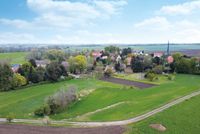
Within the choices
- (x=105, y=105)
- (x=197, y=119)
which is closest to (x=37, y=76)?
(x=105, y=105)

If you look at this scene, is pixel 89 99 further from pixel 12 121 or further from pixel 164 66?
pixel 164 66

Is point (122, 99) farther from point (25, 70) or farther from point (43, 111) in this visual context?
point (25, 70)

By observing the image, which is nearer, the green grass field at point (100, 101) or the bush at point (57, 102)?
the green grass field at point (100, 101)

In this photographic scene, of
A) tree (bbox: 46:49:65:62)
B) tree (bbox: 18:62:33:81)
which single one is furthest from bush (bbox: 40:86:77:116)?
tree (bbox: 46:49:65:62)

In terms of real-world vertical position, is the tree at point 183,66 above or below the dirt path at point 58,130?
above

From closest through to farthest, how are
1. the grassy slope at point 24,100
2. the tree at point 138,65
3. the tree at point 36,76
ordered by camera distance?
the grassy slope at point 24,100 < the tree at point 36,76 < the tree at point 138,65

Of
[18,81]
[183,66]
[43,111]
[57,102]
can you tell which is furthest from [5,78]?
[183,66]

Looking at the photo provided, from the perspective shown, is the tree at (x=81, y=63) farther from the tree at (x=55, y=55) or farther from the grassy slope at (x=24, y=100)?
the tree at (x=55, y=55)

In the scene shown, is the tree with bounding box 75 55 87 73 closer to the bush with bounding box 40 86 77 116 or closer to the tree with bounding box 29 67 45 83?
the tree with bounding box 29 67 45 83

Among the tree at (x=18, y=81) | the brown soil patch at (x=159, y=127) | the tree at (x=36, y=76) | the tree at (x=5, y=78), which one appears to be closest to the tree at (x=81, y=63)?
the tree at (x=36, y=76)

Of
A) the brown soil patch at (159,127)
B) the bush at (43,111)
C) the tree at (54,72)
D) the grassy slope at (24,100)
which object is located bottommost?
the grassy slope at (24,100)
